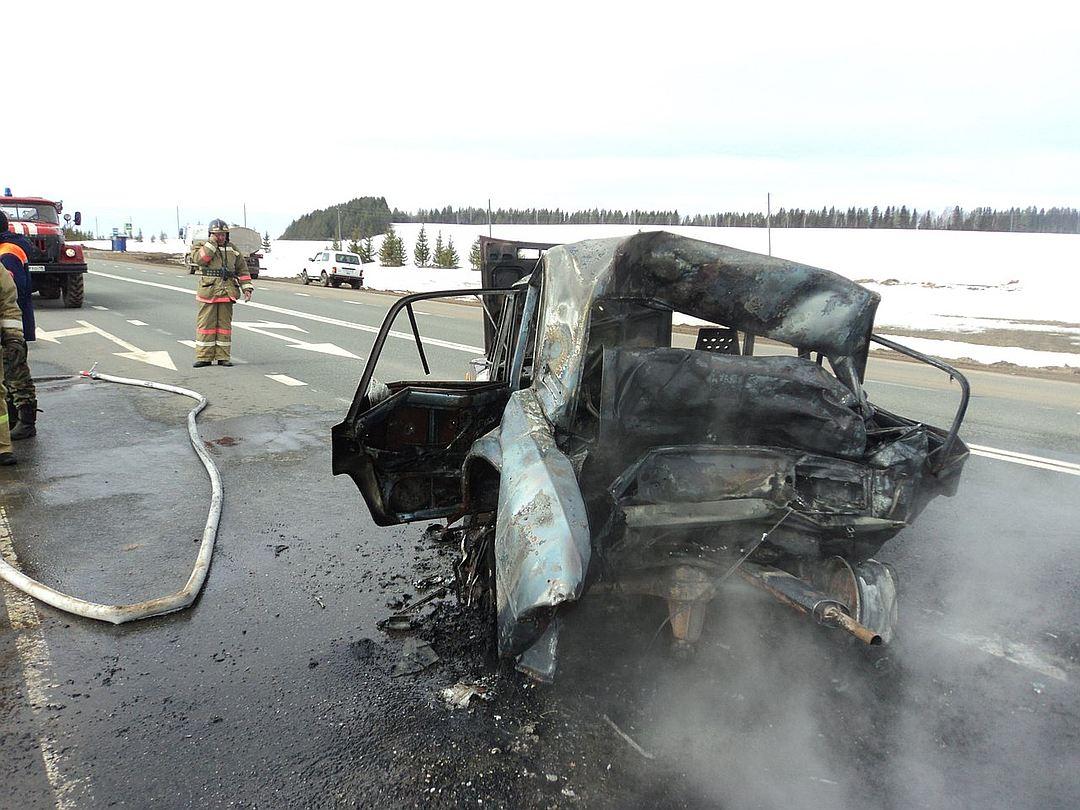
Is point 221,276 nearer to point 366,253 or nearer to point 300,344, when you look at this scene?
point 300,344

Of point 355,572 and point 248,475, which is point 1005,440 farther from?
point 248,475

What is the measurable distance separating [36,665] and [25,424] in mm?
4376

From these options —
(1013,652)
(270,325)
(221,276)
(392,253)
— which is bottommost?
(1013,652)

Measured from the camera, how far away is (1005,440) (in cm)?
675

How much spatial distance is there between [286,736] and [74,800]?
0.64 meters

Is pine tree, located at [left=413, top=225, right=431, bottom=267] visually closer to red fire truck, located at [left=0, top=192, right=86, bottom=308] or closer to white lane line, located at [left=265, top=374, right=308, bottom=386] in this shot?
red fire truck, located at [left=0, top=192, right=86, bottom=308]

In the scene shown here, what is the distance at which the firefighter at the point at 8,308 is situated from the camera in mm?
5734

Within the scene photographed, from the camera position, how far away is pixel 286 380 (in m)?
9.39

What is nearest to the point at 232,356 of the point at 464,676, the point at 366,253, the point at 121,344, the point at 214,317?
the point at 214,317

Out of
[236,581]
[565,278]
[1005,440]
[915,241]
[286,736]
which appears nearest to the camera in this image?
[286,736]

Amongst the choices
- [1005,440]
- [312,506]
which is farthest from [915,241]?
[312,506]

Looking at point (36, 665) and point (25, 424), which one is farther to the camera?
point (25, 424)

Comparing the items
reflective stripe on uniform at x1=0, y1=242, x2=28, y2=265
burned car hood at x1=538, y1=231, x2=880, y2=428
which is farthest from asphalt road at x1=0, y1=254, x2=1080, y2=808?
reflective stripe on uniform at x1=0, y1=242, x2=28, y2=265

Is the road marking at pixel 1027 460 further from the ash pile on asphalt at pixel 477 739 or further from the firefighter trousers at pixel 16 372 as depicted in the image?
the firefighter trousers at pixel 16 372
